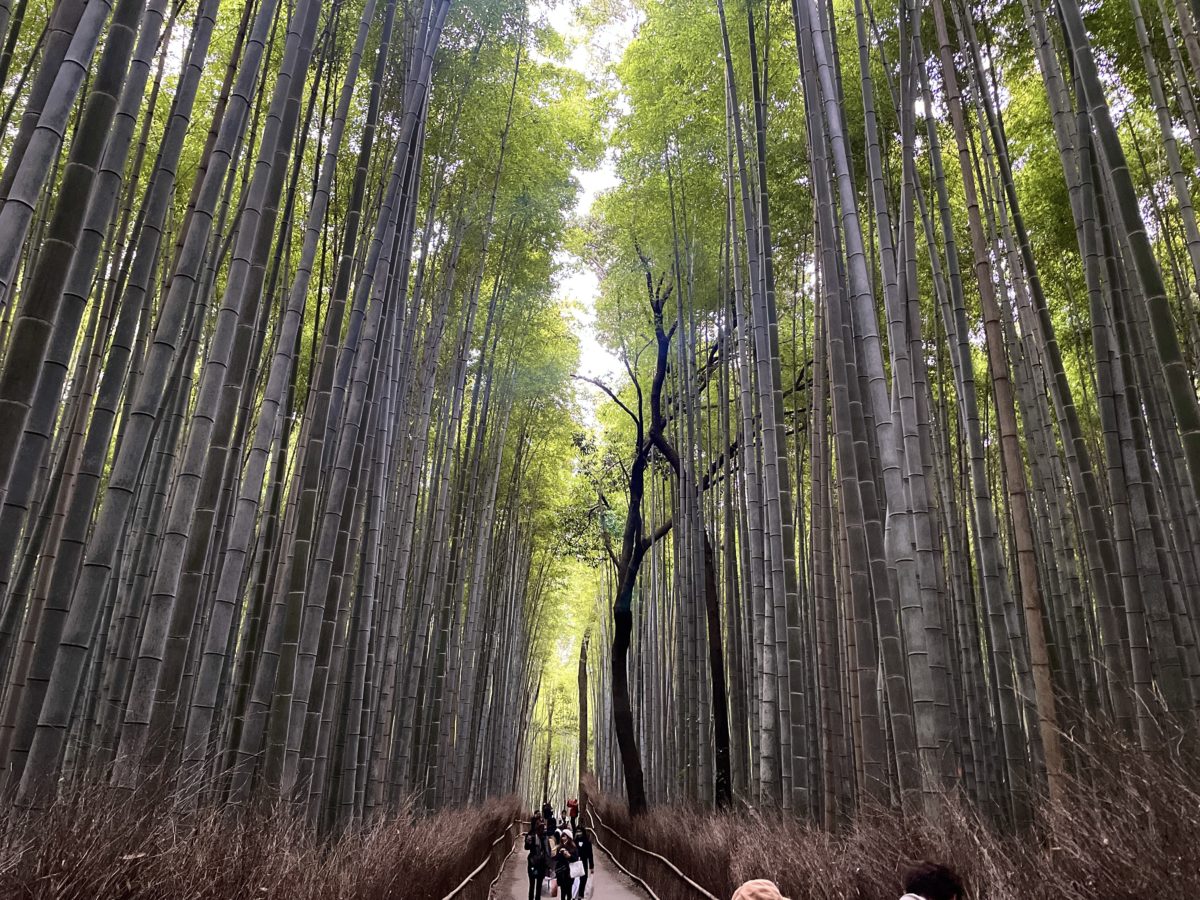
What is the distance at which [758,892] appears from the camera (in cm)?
156

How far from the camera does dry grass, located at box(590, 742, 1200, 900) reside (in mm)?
1318

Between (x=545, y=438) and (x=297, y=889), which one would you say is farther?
(x=545, y=438)

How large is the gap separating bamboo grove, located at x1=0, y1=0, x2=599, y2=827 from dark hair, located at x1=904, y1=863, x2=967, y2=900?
5.60ft

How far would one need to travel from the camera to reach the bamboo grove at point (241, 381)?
5.56 feet

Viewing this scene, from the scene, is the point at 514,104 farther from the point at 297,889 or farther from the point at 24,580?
the point at 297,889

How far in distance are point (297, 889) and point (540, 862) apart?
16.7ft

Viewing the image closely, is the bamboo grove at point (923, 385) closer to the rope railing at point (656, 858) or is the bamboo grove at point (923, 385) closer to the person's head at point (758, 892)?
the rope railing at point (656, 858)

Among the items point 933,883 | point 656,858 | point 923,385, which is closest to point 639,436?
point 656,858

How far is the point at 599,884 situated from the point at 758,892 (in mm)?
7576

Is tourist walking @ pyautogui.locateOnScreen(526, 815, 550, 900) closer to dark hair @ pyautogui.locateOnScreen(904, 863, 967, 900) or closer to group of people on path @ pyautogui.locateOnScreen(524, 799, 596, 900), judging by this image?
group of people on path @ pyautogui.locateOnScreen(524, 799, 596, 900)

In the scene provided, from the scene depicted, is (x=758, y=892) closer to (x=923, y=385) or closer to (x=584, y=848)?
(x=923, y=385)

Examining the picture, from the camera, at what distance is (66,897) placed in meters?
1.09

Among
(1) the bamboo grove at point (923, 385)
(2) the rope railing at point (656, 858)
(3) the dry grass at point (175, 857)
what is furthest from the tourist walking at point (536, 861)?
(3) the dry grass at point (175, 857)

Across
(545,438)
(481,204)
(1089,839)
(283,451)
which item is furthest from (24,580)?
(545,438)
